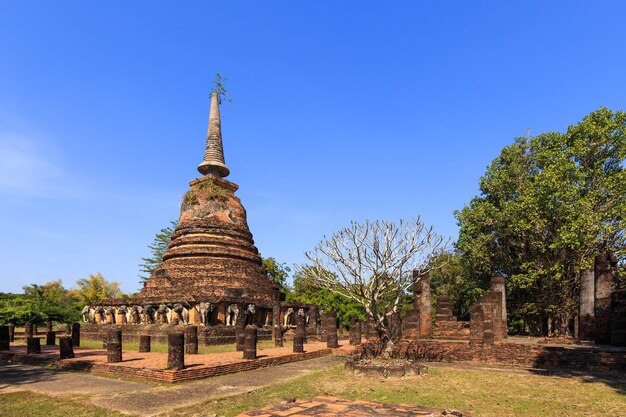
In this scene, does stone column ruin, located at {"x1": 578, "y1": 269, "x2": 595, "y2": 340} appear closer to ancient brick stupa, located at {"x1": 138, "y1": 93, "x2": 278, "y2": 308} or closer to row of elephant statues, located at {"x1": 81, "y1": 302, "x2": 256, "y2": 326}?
row of elephant statues, located at {"x1": 81, "y1": 302, "x2": 256, "y2": 326}

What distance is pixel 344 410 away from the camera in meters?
5.82

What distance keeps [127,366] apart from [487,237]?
781 inches

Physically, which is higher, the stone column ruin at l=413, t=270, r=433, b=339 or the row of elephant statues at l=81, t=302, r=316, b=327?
the stone column ruin at l=413, t=270, r=433, b=339

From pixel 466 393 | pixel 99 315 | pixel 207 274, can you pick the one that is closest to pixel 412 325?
pixel 466 393

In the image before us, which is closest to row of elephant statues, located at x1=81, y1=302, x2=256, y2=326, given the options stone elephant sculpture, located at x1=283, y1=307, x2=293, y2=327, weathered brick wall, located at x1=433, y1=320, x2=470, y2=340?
stone elephant sculpture, located at x1=283, y1=307, x2=293, y2=327

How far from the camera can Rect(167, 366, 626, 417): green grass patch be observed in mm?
7578

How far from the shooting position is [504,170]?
25.6m

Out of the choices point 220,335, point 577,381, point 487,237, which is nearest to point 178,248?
point 220,335

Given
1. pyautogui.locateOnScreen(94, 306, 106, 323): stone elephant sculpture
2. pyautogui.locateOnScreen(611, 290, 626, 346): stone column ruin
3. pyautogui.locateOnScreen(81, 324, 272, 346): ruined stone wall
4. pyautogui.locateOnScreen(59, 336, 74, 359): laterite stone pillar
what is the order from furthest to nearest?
pyautogui.locateOnScreen(94, 306, 106, 323): stone elephant sculpture → pyautogui.locateOnScreen(81, 324, 272, 346): ruined stone wall → pyautogui.locateOnScreen(611, 290, 626, 346): stone column ruin → pyautogui.locateOnScreen(59, 336, 74, 359): laterite stone pillar

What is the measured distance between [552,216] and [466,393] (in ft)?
50.3

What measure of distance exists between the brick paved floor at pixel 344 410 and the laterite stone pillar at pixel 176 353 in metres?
5.83

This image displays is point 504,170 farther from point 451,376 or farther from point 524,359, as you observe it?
point 451,376

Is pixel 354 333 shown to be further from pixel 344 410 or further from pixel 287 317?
pixel 344 410

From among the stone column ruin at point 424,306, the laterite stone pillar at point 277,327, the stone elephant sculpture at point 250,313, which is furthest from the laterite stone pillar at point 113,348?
the stone column ruin at point 424,306
